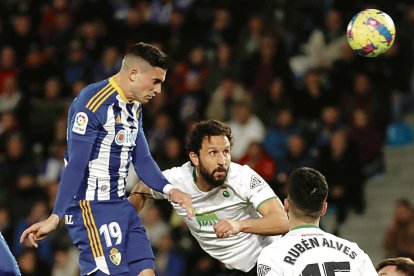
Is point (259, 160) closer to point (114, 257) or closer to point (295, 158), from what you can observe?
point (295, 158)

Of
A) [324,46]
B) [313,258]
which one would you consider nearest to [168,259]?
[324,46]

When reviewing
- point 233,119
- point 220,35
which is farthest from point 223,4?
Result: point 233,119

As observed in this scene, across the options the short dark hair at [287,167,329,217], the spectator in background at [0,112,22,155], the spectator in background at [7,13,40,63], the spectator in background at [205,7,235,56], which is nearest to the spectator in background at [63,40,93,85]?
the spectator in background at [7,13,40,63]

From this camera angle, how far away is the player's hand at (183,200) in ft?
20.0

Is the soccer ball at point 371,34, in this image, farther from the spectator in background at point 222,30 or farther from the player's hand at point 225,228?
the spectator in background at point 222,30

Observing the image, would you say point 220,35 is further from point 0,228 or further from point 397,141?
point 0,228

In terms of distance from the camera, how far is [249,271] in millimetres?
7137

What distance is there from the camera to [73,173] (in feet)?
19.9

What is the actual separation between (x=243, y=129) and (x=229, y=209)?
5.65m

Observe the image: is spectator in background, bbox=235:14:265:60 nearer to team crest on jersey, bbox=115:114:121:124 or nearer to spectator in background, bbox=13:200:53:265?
spectator in background, bbox=13:200:53:265

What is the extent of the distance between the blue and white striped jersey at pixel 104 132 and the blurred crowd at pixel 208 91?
192 inches

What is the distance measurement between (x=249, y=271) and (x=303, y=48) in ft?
23.4

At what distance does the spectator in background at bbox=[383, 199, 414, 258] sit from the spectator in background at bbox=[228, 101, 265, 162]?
227 centimetres

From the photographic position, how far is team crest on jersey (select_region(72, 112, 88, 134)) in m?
6.13
